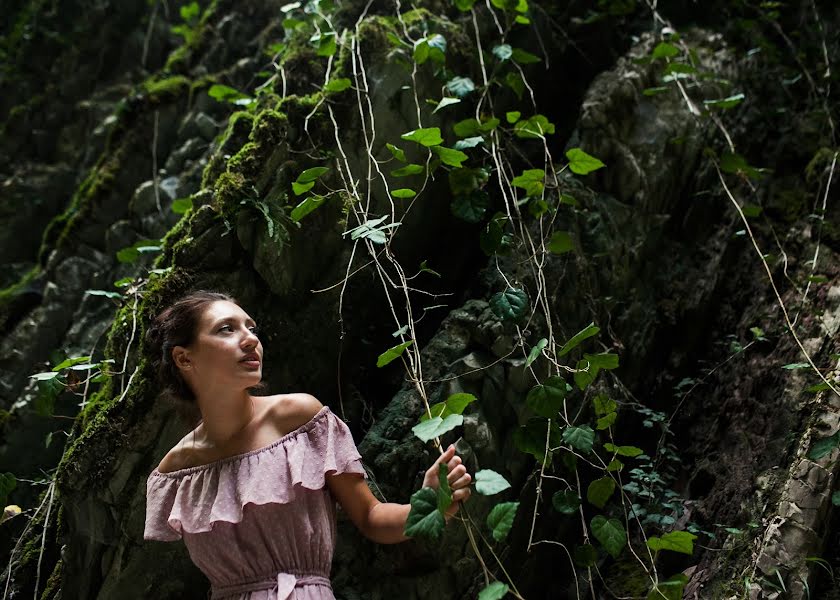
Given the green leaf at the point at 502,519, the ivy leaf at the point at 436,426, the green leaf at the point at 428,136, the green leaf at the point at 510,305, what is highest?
the green leaf at the point at 428,136

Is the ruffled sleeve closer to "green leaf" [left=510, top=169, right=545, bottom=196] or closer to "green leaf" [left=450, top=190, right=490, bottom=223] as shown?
"green leaf" [left=450, top=190, right=490, bottom=223]

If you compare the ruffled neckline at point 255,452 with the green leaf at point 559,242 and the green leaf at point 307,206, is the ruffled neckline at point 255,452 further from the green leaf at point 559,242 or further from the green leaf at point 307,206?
the green leaf at point 559,242

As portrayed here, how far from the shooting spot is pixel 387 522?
6.41ft

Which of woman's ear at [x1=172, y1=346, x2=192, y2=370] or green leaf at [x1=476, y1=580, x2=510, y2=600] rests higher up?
woman's ear at [x1=172, y1=346, x2=192, y2=370]

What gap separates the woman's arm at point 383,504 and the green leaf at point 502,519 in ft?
0.28

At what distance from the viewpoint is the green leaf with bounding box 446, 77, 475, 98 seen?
2777 mm

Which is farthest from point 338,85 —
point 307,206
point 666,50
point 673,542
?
point 673,542

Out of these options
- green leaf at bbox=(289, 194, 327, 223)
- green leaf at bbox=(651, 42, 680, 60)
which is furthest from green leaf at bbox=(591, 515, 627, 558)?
green leaf at bbox=(651, 42, 680, 60)

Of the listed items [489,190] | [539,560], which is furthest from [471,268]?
[539,560]

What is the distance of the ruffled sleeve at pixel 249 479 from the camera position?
1979 millimetres

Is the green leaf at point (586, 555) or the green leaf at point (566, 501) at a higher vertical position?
the green leaf at point (566, 501)

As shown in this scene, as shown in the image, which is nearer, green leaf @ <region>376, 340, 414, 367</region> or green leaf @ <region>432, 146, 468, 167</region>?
green leaf @ <region>376, 340, 414, 367</region>

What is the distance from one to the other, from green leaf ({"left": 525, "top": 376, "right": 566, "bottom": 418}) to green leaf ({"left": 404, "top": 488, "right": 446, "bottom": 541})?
45cm

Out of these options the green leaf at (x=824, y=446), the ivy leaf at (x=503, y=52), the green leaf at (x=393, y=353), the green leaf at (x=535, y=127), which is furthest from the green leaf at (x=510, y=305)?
the ivy leaf at (x=503, y=52)
